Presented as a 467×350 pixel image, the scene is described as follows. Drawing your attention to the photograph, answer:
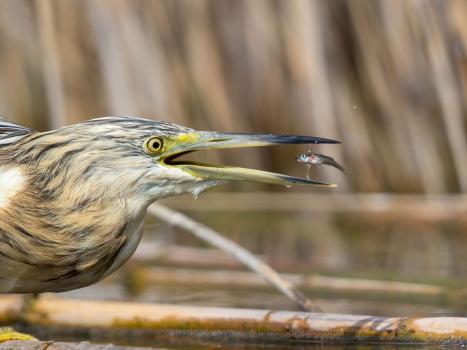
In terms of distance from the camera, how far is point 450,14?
532 cm

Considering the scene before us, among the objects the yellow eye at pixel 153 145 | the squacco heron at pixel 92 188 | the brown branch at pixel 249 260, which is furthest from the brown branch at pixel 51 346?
the brown branch at pixel 249 260

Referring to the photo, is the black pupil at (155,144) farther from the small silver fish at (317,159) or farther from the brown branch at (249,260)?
the brown branch at (249,260)

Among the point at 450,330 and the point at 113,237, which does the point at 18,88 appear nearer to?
the point at 113,237

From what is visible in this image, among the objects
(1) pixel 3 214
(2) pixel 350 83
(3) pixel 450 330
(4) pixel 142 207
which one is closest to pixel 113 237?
(4) pixel 142 207

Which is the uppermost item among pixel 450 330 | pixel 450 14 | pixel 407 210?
pixel 450 14

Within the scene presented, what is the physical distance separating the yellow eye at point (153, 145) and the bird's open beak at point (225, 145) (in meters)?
0.02

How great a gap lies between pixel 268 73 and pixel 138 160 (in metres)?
4.02

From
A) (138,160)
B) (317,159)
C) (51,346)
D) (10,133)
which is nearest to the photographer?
(51,346)

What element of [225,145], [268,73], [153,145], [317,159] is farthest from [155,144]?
[268,73]

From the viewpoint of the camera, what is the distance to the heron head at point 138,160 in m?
3.01

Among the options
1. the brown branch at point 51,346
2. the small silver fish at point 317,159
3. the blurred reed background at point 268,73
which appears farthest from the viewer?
the blurred reed background at point 268,73

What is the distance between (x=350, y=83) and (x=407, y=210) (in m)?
1.04

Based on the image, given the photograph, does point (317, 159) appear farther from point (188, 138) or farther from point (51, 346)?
point (51, 346)

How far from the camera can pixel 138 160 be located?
3.02m
